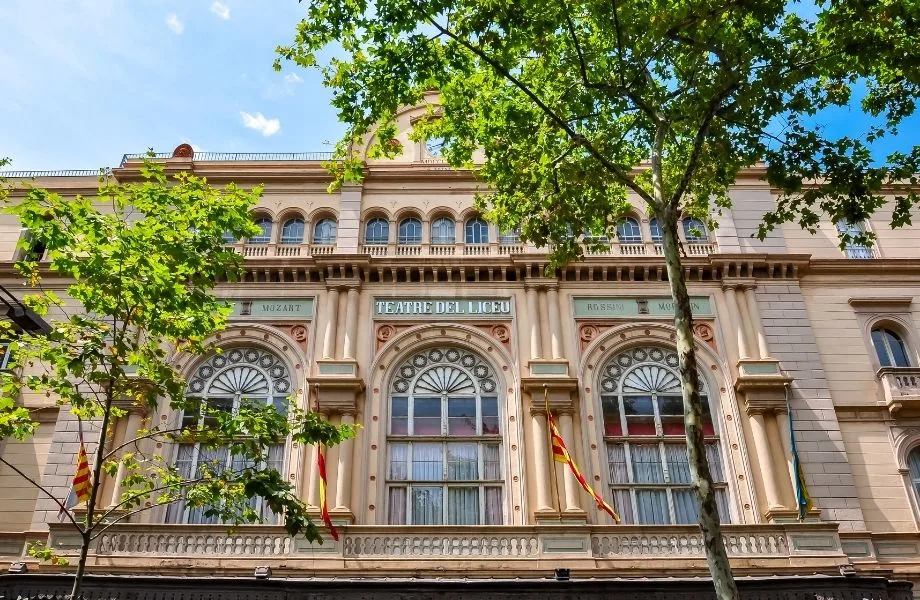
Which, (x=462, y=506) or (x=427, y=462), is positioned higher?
(x=427, y=462)

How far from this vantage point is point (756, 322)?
2217 centimetres

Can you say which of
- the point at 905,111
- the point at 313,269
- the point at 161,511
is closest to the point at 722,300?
the point at 905,111

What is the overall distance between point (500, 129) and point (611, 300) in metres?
7.30

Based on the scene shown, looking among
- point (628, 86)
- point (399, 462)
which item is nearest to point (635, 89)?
point (628, 86)

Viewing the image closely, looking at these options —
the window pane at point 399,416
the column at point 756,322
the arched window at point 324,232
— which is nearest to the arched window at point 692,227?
the column at point 756,322

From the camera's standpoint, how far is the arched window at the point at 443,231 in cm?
2459

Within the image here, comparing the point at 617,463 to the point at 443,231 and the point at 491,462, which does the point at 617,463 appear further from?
the point at 443,231

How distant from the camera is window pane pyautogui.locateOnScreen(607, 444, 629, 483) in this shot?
20250 millimetres

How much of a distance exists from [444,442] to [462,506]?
1789 millimetres

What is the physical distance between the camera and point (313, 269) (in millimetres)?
23109

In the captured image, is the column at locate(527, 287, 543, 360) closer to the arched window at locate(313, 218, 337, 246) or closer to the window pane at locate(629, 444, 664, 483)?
the window pane at locate(629, 444, 664, 483)

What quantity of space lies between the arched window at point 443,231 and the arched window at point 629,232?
5.18m

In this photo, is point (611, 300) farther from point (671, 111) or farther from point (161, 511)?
point (161, 511)

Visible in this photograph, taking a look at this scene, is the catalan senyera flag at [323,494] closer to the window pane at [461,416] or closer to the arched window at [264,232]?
the window pane at [461,416]
